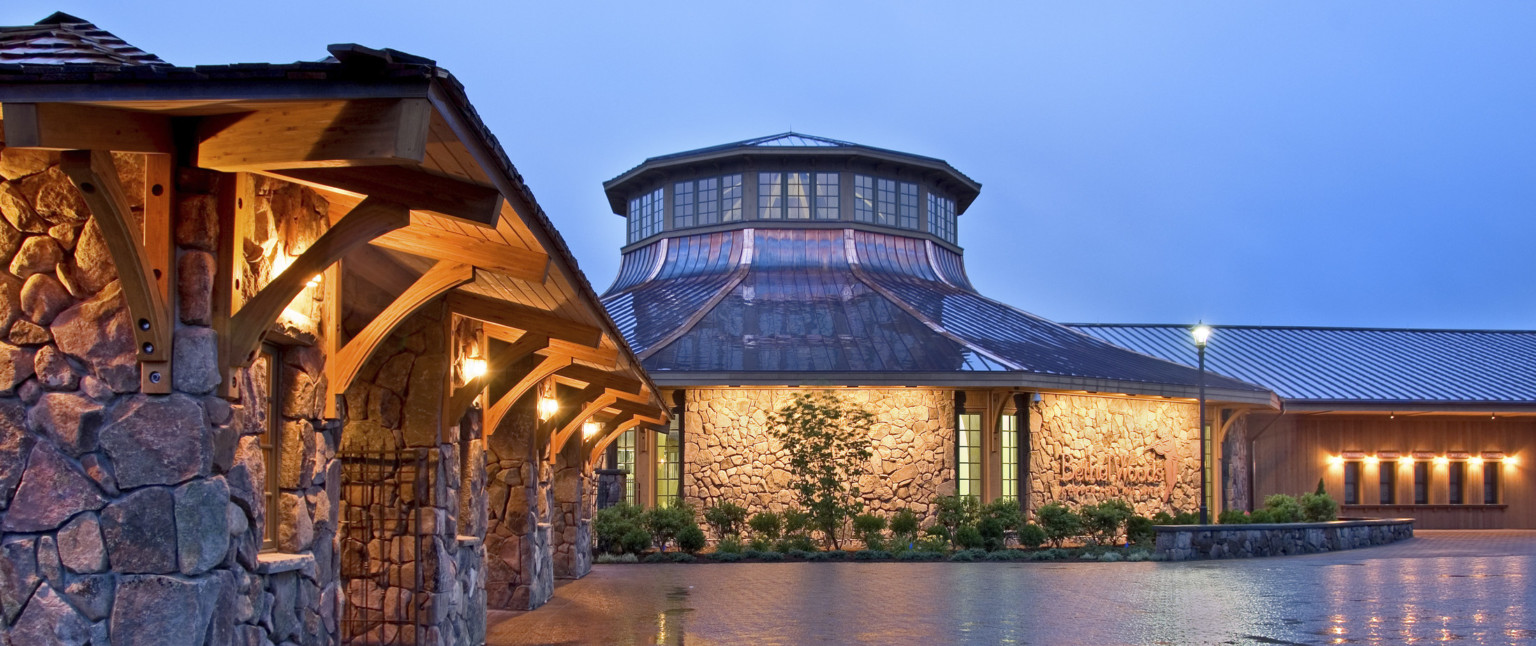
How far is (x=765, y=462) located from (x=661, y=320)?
4477mm

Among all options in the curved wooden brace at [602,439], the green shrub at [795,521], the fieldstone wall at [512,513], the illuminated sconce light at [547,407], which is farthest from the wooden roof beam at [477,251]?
the green shrub at [795,521]

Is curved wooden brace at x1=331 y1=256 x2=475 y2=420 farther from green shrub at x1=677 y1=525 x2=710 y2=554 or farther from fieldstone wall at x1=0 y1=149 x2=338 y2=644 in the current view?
green shrub at x1=677 y1=525 x2=710 y2=554

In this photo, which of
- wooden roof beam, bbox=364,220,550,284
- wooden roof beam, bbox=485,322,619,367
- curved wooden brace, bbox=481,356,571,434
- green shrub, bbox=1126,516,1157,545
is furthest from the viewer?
green shrub, bbox=1126,516,1157,545

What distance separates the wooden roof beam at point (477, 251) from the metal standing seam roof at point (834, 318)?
16426 mm

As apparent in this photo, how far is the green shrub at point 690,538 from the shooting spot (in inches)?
918

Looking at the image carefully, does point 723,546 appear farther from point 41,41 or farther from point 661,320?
point 41,41

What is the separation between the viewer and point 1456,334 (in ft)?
140

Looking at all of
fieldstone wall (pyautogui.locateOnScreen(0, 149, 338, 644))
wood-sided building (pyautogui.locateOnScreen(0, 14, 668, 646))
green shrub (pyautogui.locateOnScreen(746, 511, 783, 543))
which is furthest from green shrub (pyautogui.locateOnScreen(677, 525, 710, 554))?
fieldstone wall (pyautogui.locateOnScreen(0, 149, 338, 644))

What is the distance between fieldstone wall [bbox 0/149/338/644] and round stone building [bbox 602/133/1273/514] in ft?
61.0

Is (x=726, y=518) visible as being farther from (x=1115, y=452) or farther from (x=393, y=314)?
(x=393, y=314)

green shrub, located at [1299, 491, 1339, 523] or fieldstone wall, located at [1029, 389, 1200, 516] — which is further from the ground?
fieldstone wall, located at [1029, 389, 1200, 516]

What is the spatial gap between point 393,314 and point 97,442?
8.60 feet

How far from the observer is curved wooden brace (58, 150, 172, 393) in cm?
507

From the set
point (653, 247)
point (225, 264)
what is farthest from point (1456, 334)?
point (225, 264)
